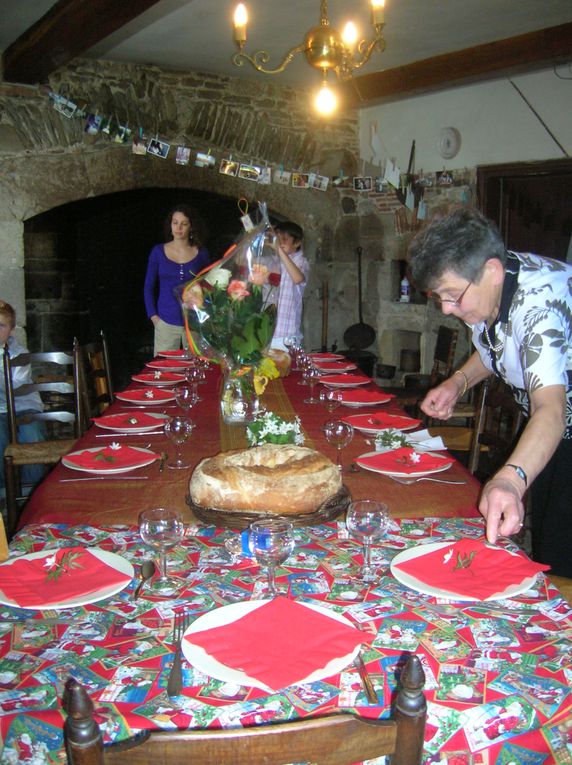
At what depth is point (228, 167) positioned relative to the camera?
6.22 metres

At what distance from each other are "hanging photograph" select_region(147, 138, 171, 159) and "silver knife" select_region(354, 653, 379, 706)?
5.42 m

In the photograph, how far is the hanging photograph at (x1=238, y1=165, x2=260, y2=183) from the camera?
248 inches

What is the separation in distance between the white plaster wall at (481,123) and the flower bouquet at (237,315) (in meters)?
Answer: 3.62

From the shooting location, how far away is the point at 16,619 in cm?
122

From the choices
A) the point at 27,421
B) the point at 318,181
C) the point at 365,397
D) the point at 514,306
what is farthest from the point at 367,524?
the point at 318,181

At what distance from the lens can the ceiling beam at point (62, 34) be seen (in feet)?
12.1

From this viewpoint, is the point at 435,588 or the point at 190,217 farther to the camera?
the point at 190,217

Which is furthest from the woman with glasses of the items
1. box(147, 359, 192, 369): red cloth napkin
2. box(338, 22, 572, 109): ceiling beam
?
box(338, 22, 572, 109): ceiling beam

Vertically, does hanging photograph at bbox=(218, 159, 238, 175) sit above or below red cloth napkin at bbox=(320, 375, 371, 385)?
above

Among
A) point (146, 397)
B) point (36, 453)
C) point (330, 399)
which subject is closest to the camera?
point (330, 399)

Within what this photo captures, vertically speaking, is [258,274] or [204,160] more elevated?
[204,160]

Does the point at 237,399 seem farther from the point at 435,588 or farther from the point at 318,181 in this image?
the point at 318,181

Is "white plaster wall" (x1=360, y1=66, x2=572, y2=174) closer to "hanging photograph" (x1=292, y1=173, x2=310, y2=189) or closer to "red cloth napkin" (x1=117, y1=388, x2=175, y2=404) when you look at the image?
"hanging photograph" (x1=292, y1=173, x2=310, y2=189)

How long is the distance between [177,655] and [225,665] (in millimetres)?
82
